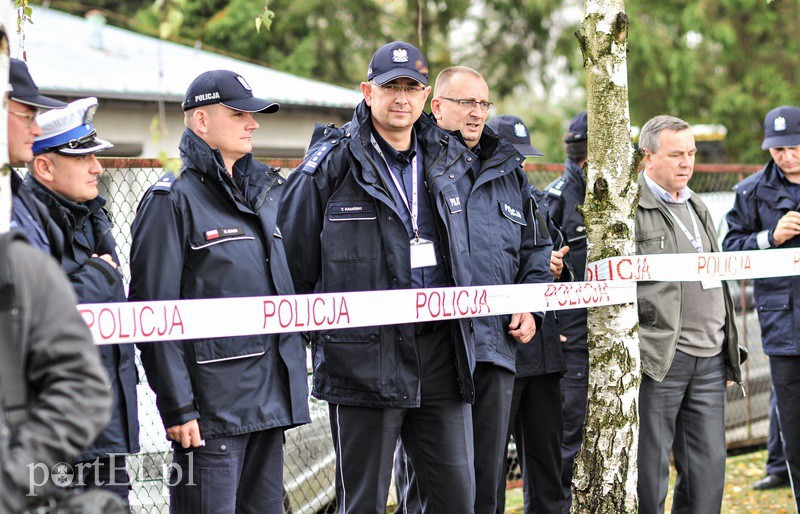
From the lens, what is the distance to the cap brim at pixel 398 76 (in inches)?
160

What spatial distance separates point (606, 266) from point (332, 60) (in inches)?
534

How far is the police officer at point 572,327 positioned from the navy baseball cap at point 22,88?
125 inches

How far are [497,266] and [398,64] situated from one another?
1.04m

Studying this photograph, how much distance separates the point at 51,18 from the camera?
14680 mm

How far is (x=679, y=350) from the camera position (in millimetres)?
4789

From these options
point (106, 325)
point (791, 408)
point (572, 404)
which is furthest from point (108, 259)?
point (791, 408)

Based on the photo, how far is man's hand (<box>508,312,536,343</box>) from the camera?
14.4 feet

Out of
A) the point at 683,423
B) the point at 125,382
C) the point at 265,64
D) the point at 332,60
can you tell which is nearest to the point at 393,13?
the point at 332,60

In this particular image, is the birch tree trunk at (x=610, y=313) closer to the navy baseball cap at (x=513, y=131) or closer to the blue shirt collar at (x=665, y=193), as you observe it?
the blue shirt collar at (x=665, y=193)

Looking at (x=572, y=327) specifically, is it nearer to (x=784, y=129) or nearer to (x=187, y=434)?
(x=784, y=129)

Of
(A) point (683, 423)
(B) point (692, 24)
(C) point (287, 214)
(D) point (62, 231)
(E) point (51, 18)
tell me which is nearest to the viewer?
(D) point (62, 231)

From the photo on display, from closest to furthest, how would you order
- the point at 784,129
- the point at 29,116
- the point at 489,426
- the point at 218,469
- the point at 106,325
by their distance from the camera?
the point at 29,116
the point at 106,325
the point at 218,469
the point at 489,426
the point at 784,129

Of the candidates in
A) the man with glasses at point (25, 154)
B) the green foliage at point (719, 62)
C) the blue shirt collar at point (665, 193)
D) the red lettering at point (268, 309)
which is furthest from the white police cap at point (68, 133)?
the green foliage at point (719, 62)

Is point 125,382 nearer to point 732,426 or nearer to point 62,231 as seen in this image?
point 62,231
